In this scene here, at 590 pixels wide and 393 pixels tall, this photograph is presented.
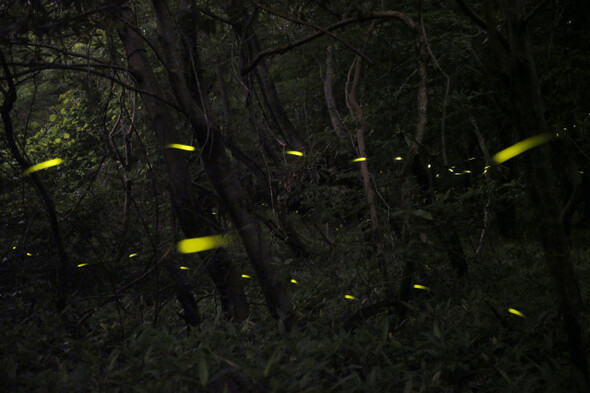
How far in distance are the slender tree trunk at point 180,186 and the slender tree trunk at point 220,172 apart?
1.28 feet

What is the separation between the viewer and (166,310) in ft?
25.9

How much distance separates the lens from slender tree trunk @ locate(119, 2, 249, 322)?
6023 millimetres

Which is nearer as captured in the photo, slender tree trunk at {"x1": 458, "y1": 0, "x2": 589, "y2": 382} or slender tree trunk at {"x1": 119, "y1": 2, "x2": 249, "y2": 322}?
slender tree trunk at {"x1": 458, "y1": 0, "x2": 589, "y2": 382}

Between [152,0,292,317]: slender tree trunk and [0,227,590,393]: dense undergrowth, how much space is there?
411 millimetres

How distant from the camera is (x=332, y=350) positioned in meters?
4.38

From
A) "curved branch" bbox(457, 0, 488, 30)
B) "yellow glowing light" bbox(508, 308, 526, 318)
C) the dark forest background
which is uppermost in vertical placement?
"curved branch" bbox(457, 0, 488, 30)

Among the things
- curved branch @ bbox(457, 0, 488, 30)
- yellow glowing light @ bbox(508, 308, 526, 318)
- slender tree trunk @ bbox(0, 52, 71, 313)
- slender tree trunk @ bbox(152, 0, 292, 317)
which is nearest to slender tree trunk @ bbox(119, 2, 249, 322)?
slender tree trunk @ bbox(152, 0, 292, 317)

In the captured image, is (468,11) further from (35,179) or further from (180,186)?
(35,179)

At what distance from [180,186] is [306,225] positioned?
2002mm

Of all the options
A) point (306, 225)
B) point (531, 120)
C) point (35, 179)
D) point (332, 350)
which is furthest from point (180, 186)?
point (531, 120)

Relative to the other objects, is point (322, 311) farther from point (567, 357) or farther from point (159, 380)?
point (159, 380)

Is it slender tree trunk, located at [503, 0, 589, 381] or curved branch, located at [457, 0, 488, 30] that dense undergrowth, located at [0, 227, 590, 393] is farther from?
curved branch, located at [457, 0, 488, 30]

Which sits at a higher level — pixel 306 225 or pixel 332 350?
pixel 306 225

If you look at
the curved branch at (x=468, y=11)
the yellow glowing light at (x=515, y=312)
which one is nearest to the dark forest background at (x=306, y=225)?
the curved branch at (x=468, y=11)
